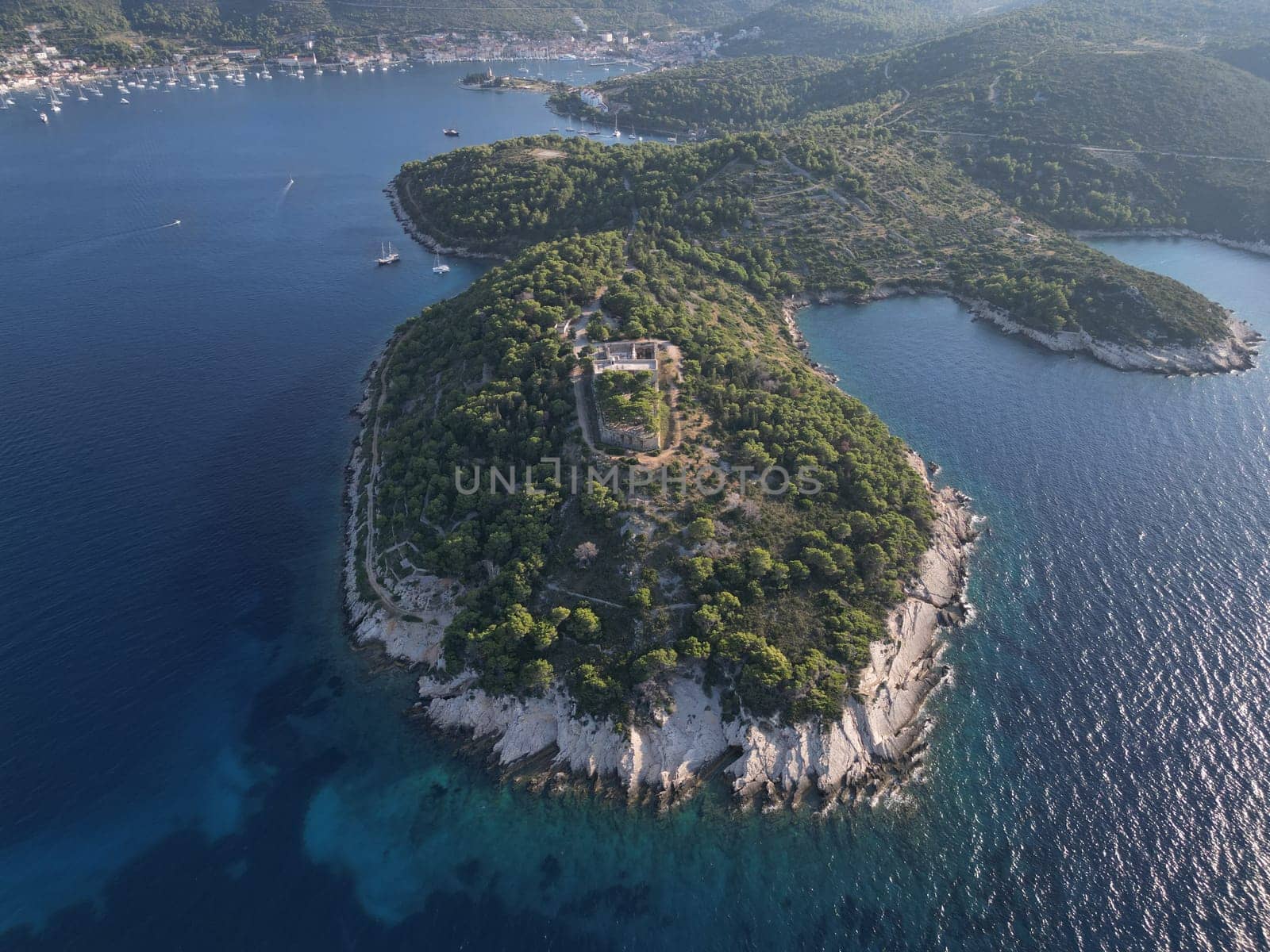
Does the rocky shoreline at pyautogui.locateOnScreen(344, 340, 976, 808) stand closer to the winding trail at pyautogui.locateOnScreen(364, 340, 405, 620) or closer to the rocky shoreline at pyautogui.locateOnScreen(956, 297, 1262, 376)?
the winding trail at pyautogui.locateOnScreen(364, 340, 405, 620)

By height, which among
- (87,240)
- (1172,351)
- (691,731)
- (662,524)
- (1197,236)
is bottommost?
(691,731)

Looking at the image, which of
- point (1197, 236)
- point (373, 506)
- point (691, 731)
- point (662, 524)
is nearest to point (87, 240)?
point (373, 506)

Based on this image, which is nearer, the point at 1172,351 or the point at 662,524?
the point at 662,524

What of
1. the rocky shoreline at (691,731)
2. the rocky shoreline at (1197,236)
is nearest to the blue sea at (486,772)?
the rocky shoreline at (691,731)

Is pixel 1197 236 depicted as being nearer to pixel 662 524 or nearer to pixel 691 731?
pixel 662 524

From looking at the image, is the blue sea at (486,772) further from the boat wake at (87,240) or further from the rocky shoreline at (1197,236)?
A: the rocky shoreline at (1197,236)

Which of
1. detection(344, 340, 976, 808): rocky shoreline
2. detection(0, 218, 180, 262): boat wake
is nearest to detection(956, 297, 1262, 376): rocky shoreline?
detection(344, 340, 976, 808): rocky shoreline
